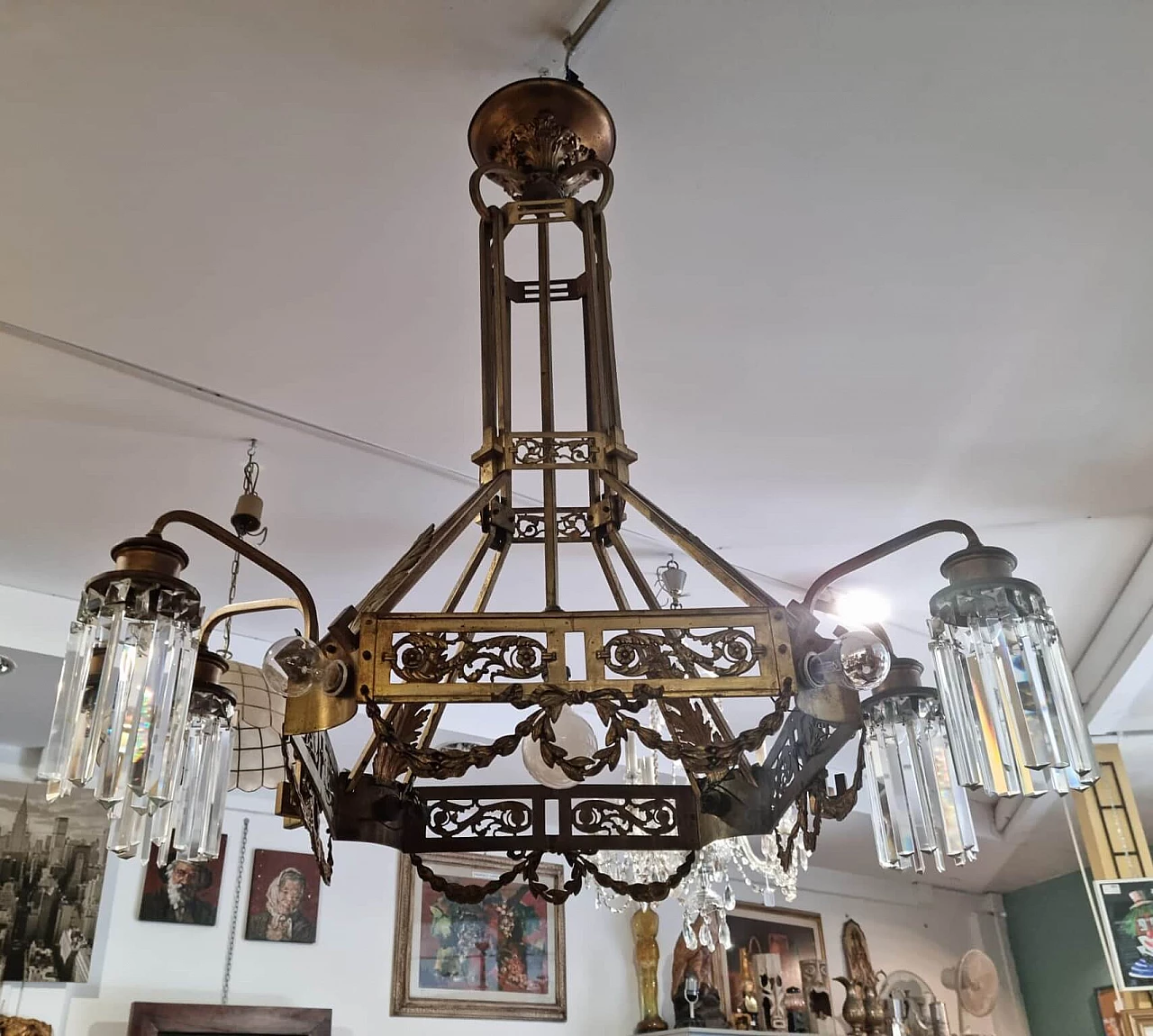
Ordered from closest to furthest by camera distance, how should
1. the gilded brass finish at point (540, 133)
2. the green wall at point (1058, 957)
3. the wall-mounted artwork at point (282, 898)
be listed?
the gilded brass finish at point (540, 133) < the wall-mounted artwork at point (282, 898) < the green wall at point (1058, 957)

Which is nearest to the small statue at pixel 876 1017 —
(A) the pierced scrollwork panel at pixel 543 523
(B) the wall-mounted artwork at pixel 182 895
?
(B) the wall-mounted artwork at pixel 182 895

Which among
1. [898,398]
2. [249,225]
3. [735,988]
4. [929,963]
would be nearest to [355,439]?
[249,225]

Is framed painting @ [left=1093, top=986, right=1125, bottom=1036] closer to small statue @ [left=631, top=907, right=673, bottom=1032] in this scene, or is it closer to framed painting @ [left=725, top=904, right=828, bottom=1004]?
framed painting @ [left=725, top=904, right=828, bottom=1004]

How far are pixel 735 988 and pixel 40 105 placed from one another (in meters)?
5.56

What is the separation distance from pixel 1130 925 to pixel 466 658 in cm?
425

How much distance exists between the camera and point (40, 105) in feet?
6.03

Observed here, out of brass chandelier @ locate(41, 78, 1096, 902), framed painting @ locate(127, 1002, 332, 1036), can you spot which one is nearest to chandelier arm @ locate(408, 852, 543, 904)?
brass chandelier @ locate(41, 78, 1096, 902)

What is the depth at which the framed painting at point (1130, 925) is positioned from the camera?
13.8 ft

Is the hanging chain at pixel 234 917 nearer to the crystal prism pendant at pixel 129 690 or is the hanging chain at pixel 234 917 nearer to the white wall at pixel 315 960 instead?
the white wall at pixel 315 960

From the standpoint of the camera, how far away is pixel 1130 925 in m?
4.29

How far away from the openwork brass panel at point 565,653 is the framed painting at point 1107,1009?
6486 mm

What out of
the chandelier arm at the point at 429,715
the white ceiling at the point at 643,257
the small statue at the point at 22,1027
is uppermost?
the white ceiling at the point at 643,257

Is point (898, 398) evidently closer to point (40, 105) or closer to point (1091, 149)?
point (1091, 149)

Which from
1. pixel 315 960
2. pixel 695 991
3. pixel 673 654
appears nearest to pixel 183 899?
pixel 315 960
